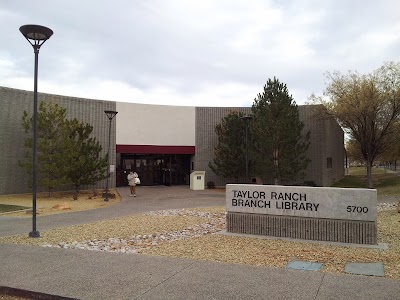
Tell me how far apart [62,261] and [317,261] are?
Answer: 451cm

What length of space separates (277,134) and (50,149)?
1237 centimetres

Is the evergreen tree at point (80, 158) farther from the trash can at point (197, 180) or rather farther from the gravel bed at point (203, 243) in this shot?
the gravel bed at point (203, 243)

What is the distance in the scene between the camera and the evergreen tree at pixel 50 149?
63.2ft

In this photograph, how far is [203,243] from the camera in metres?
8.26

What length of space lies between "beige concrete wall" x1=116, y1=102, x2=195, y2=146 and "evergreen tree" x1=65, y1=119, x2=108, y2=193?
5555 mm

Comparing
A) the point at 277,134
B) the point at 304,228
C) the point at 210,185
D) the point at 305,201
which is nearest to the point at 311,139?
the point at 277,134

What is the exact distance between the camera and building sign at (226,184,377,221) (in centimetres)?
812

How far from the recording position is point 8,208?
1589cm

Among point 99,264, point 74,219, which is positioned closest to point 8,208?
point 74,219

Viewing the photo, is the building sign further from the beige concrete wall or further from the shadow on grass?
the beige concrete wall

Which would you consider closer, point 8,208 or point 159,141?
point 8,208

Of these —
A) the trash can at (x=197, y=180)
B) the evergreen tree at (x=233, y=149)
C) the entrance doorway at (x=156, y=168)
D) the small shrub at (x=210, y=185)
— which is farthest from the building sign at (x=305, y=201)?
the entrance doorway at (x=156, y=168)

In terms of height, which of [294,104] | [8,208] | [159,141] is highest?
[294,104]

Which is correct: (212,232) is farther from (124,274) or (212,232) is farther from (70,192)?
(70,192)
